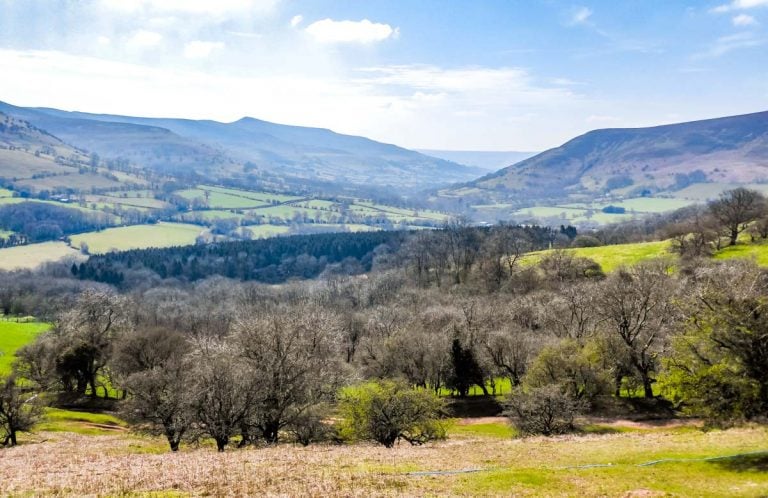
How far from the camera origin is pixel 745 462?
30.9m

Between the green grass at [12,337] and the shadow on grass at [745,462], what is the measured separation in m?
97.6

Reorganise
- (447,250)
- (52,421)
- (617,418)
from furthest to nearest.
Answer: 1. (447,250)
2. (52,421)
3. (617,418)

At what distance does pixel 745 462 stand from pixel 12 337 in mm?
126655

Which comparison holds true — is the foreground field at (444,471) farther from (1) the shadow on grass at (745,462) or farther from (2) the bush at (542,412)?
(2) the bush at (542,412)

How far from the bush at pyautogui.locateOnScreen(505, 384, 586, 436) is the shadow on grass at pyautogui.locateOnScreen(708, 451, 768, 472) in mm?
18641

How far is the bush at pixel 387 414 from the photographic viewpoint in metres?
47.4

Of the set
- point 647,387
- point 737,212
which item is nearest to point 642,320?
point 647,387

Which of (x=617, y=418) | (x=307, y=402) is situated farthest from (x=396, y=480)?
(x=617, y=418)

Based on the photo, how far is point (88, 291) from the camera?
95812mm

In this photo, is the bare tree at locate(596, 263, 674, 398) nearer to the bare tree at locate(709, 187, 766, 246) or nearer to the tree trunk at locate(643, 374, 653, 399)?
the tree trunk at locate(643, 374, 653, 399)

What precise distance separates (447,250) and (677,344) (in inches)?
6111

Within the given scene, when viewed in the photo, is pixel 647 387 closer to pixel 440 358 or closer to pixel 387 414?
pixel 440 358

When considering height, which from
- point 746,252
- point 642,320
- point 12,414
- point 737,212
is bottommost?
point 12,414

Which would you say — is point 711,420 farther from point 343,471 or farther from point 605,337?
point 605,337
